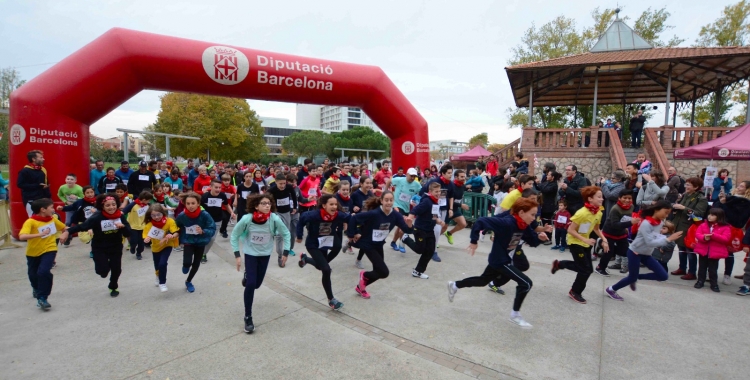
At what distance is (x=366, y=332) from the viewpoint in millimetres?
4082

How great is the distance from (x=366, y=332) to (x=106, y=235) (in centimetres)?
374

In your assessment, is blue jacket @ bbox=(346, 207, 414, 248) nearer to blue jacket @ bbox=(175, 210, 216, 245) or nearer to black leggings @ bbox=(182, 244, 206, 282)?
blue jacket @ bbox=(175, 210, 216, 245)

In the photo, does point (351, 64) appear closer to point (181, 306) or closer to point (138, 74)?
point (138, 74)

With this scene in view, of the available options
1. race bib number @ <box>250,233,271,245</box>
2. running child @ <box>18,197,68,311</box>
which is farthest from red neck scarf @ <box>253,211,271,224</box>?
running child @ <box>18,197,68,311</box>

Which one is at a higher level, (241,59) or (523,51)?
(523,51)

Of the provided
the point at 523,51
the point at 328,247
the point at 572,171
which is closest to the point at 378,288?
the point at 328,247

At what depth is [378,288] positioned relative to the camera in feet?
17.9

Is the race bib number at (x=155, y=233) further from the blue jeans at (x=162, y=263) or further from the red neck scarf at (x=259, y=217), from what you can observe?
the red neck scarf at (x=259, y=217)

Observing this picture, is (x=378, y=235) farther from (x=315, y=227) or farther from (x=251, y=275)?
(x=251, y=275)

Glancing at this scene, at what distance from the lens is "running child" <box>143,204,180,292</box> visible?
5176 millimetres

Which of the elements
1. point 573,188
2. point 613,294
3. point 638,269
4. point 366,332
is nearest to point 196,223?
point 366,332

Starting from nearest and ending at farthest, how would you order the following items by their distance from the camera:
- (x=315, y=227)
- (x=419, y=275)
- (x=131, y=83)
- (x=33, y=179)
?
(x=315, y=227)
(x=419, y=275)
(x=33, y=179)
(x=131, y=83)

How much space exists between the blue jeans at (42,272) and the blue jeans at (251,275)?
8.51ft

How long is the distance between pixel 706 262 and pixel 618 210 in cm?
145
